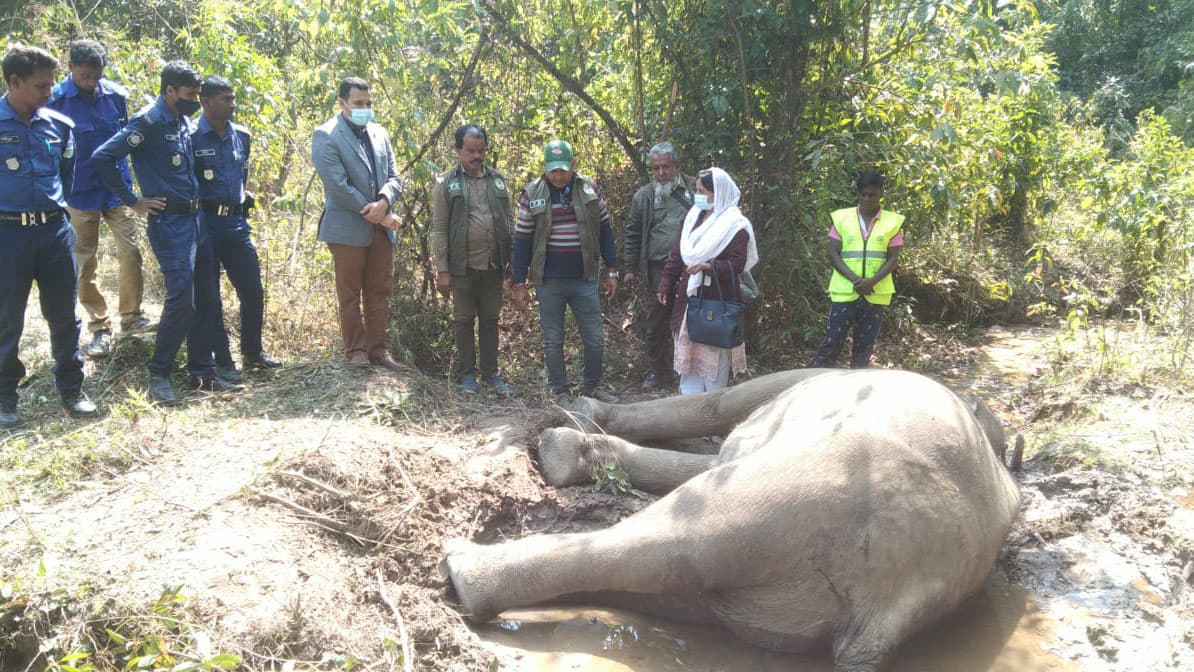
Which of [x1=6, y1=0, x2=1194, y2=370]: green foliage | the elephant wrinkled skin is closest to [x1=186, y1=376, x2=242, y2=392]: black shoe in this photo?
[x1=6, y1=0, x2=1194, y2=370]: green foliage

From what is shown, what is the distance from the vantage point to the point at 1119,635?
10.5ft

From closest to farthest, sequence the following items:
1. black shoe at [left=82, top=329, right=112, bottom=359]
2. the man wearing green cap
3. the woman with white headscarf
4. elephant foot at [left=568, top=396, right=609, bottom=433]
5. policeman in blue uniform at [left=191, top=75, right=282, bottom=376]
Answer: elephant foot at [left=568, top=396, right=609, bottom=433] → the woman with white headscarf → policeman in blue uniform at [left=191, top=75, right=282, bottom=376] → the man wearing green cap → black shoe at [left=82, top=329, right=112, bottom=359]

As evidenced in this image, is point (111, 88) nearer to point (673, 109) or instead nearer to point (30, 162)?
point (30, 162)

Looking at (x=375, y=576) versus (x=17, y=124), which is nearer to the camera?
(x=375, y=576)

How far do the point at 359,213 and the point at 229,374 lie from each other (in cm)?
128

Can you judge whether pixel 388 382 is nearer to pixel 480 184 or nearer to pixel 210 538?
pixel 480 184

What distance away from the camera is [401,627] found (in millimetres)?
2963

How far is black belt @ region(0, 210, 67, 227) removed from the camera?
416 centimetres

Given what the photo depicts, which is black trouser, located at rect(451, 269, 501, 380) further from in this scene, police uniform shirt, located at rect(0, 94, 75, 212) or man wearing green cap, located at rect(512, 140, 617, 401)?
police uniform shirt, located at rect(0, 94, 75, 212)

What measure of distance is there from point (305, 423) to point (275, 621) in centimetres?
163

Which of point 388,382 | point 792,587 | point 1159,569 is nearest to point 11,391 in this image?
point 388,382

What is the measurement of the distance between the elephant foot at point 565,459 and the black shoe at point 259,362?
2.19m

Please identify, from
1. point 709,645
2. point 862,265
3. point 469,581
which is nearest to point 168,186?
point 469,581

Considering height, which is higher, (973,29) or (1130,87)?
(1130,87)
